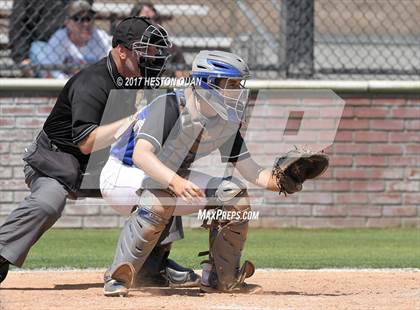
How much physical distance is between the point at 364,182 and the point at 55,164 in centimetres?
500

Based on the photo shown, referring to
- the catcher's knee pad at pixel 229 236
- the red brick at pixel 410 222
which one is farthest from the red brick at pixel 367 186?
the catcher's knee pad at pixel 229 236

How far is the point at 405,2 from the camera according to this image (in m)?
11.8

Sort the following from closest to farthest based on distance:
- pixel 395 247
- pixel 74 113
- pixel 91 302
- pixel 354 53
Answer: pixel 91 302
pixel 74 113
pixel 395 247
pixel 354 53

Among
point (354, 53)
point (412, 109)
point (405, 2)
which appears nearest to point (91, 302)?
point (412, 109)

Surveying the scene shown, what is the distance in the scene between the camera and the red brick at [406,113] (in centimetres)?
1025

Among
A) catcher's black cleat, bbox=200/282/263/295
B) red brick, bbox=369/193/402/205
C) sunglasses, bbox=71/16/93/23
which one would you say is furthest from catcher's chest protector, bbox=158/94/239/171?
sunglasses, bbox=71/16/93/23

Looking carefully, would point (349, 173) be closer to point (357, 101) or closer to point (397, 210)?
point (397, 210)

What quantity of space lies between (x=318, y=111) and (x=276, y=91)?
1.68 feet

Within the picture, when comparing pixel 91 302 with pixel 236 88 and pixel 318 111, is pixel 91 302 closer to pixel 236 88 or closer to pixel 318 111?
pixel 236 88

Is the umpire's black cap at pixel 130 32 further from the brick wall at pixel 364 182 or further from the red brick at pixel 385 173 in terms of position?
the red brick at pixel 385 173

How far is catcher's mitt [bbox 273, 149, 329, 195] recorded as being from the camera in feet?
18.0

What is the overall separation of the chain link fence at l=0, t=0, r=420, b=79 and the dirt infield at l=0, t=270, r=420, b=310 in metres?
4.03

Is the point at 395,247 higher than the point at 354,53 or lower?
lower

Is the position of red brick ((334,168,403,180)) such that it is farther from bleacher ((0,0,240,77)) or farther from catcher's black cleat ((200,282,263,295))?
catcher's black cleat ((200,282,263,295))
